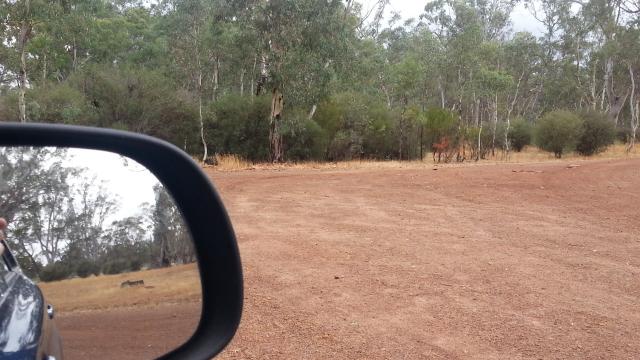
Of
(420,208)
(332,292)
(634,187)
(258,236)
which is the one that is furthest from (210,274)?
(634,187)

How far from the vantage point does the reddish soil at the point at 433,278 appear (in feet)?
14.9

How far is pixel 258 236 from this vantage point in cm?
844

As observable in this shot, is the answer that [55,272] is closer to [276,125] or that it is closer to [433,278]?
[433,278]

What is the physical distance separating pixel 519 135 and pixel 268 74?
69.2 feet

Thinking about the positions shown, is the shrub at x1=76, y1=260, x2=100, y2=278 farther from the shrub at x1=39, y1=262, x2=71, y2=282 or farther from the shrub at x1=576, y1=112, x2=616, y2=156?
the shrub at x1=576, y1=112, x2=616, y2=156

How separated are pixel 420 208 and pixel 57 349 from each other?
10.4m

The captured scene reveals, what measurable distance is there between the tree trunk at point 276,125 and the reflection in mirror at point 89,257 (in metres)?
21.5

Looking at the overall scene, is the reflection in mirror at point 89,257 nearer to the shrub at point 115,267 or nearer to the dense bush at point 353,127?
the shrub at point 115,267

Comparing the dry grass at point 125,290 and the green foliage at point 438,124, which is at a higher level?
the green foliage at point 438,124

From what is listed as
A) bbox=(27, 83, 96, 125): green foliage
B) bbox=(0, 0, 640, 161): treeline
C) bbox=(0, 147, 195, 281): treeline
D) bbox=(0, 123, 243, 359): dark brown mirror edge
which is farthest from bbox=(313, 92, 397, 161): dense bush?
bbox=(0, 147, 195, 281): treeline

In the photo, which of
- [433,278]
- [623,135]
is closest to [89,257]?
[433,278]

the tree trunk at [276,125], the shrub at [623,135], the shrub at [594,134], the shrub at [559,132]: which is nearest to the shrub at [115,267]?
the tree trunk at [276,125]

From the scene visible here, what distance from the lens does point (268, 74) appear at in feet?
73.5

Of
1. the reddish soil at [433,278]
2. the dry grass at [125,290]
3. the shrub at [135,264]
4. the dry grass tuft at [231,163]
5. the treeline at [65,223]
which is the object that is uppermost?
the treeline at [65,223]
